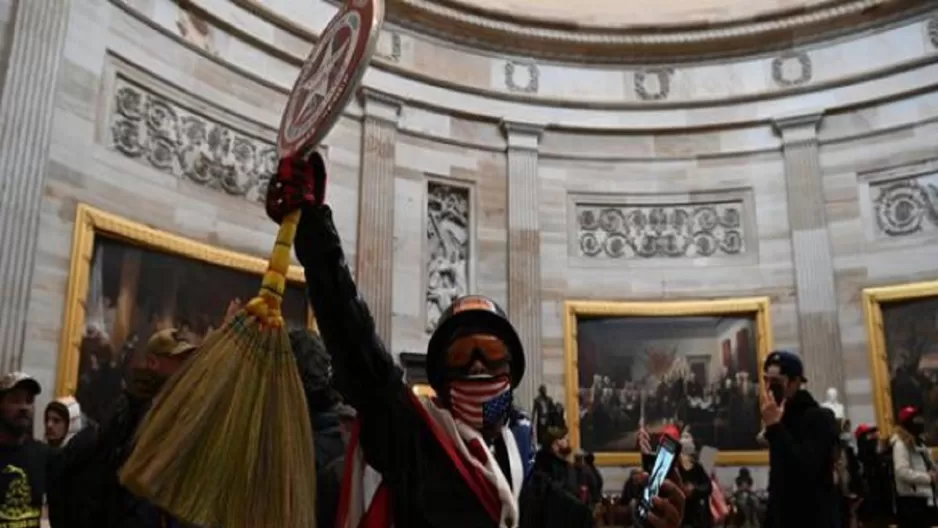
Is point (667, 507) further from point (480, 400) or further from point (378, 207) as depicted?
point (378, 207)

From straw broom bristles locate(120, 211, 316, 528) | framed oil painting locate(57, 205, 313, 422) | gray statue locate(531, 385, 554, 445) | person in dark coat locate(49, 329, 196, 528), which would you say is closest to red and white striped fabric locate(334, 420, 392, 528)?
straw broom bristles locate(120, 211, 316, 528)

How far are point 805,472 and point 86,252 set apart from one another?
836 centimetres

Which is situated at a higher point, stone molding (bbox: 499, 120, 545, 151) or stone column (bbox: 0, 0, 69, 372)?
stone molding (bbox: 499, 120, 545, 151)

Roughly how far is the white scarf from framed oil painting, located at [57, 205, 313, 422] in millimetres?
7200

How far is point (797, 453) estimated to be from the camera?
14.3 feet

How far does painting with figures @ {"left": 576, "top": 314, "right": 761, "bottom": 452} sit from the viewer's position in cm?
1439

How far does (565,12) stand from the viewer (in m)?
16.8

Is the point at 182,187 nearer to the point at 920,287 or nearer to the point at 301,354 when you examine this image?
the point at 301,354

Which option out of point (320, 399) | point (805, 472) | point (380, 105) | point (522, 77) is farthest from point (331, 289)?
point (522, 77)

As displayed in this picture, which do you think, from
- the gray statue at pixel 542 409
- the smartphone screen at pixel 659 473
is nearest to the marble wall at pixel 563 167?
the gray statue at pixel 542 409

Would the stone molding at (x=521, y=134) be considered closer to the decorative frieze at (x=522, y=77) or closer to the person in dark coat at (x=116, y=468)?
the decorative frieze at (x=522, y=77)

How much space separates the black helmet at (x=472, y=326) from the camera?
2.38 meters

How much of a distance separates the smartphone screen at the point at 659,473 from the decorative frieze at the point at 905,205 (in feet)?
45.8

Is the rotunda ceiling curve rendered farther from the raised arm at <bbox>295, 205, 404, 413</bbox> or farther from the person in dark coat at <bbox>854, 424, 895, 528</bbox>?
the raised arm at <bbox>295, 205, 404, 413</bbox>
